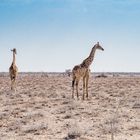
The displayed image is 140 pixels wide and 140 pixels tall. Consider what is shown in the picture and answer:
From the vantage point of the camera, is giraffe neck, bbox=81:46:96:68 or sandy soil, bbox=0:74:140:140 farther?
giraffe neck, bbox=81:46:96:68

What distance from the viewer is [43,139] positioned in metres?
13.0

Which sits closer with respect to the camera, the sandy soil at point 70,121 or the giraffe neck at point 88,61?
the sandy soil at point 70,121

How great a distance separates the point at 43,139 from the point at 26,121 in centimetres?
307

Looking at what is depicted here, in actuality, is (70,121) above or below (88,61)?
below

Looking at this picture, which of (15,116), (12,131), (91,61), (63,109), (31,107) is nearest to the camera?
(12,131)

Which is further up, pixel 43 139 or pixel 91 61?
pixel 91 61

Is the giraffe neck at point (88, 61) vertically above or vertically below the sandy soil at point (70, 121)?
above

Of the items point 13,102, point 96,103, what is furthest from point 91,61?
point 13,102

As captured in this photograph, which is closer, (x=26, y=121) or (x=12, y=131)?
(x=12, y=131)

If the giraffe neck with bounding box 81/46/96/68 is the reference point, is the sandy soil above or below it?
below

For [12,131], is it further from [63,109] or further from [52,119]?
[63,109]

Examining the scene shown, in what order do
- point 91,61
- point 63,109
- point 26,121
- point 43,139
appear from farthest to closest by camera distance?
point 91,61 < point 63,109 < point 26,121 < point 43,139

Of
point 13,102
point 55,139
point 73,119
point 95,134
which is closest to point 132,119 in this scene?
point 73,119

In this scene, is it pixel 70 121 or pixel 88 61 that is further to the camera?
pixel 88 61
